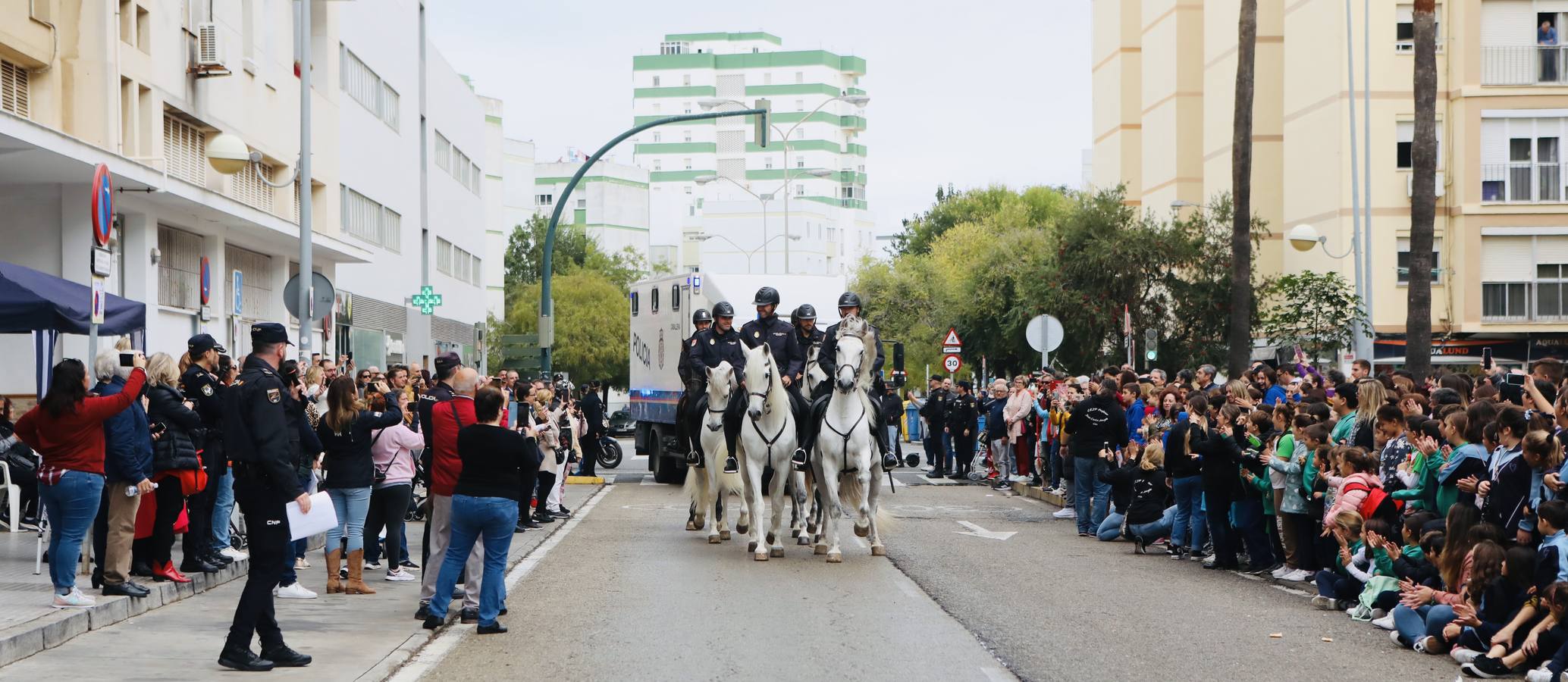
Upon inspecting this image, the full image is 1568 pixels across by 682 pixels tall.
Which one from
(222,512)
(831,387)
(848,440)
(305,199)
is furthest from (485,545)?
(305,199)

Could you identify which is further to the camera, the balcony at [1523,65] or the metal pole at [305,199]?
the balcony at [1523,65]

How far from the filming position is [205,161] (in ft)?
88.6

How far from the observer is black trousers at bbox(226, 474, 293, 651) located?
9.03 meters

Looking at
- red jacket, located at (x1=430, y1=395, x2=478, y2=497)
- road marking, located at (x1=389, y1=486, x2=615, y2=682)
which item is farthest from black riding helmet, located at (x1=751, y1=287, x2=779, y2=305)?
red jacket, located at (x1=430, y1=395, x2=478, y2=497)

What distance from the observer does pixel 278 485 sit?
9.32 metres

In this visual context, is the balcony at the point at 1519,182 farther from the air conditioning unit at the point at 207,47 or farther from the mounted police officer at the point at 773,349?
the air conditioning unit at the point at 207,47

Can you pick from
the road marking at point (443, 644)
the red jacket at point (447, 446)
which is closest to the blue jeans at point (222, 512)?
the road marking at point (443, 644)

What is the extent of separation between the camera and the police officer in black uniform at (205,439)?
12.6 meters

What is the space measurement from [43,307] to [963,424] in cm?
1878

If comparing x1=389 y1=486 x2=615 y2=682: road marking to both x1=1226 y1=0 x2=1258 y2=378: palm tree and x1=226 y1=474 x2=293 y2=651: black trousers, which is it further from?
x1=1226 y1=0 x2=1258 y2=378: palm tree

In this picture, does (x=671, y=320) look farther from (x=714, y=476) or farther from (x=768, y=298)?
(x=768, y=298)

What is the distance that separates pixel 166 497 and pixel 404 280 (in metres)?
33.5

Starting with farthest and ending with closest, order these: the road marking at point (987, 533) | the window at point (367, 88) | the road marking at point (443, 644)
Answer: the window at point (367, 88), the road marking at point (987, 533), the road marking at point (443, 644)

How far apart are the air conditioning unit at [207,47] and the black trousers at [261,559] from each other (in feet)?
59.8
